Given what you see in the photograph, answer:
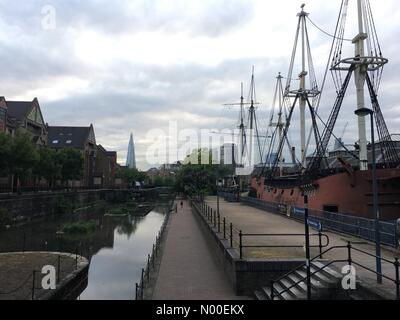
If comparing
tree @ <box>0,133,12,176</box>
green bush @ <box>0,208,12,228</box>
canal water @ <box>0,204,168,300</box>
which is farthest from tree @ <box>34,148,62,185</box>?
green bush @ <box>0,208,12,228</box>

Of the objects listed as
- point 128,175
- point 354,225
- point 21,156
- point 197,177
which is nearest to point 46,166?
point 21,156

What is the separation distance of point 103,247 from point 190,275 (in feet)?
62.0

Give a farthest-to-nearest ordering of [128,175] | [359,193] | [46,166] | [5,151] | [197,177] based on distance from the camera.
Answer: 1. [128,175]
2. [197,177]
3. [46,166]
4. [5,151]
5. [359,193]

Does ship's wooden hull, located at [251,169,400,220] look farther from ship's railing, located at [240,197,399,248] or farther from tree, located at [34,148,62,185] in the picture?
tree, located at [34,148,62,185]

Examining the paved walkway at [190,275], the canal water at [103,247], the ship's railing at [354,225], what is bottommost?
the canal water at [103,247]

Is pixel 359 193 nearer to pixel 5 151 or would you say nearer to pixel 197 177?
pixel 5 151

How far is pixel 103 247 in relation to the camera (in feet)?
109

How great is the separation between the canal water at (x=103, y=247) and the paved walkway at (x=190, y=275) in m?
2.38

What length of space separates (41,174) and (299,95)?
36186 millimetres

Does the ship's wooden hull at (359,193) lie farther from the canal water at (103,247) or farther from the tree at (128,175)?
the tree at (128,175)

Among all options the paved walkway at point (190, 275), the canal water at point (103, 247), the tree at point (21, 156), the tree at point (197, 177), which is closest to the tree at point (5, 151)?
the tree at point (21, 156)

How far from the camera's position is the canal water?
19908mm

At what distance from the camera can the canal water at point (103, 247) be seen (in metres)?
19.9
